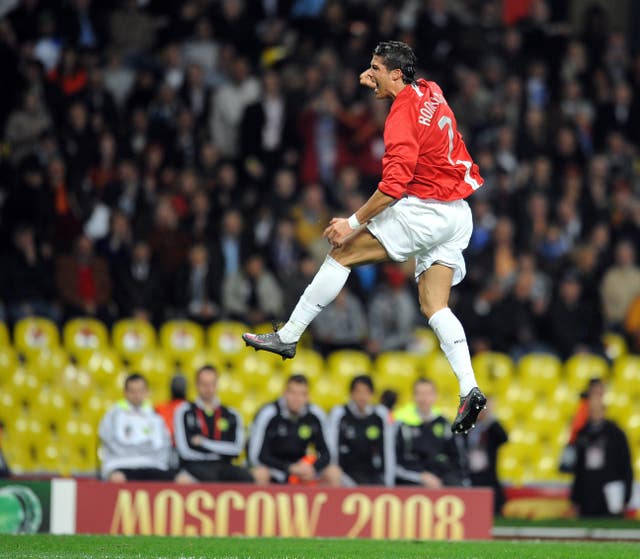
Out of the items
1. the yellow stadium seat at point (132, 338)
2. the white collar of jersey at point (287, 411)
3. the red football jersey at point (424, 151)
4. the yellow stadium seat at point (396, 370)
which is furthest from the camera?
the yellow stadium seat at point (396, 370)

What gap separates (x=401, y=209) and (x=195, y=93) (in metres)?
8.34

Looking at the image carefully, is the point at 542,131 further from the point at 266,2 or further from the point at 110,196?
the point at 110,196

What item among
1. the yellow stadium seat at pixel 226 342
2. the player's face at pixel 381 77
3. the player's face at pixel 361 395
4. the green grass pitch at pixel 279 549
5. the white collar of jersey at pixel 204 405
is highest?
the player's face at pixel 381 77

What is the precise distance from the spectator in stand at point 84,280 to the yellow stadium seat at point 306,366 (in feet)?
6.10

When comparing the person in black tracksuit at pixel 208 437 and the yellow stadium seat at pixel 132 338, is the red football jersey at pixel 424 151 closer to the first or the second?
the person in black tracksuit at pixel 208 437

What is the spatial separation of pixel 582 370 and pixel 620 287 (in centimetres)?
127

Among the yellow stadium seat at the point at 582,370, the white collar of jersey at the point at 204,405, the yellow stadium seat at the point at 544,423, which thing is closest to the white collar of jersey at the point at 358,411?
the white collar of jersey at the point at 204,405

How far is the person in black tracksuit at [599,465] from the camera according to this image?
41.7 feet

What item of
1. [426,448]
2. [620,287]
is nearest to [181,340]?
[426,448]

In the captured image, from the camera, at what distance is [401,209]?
25.0 feet

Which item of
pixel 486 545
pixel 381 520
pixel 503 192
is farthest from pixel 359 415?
pixel 503 192

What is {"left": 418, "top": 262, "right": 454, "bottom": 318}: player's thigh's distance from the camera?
770 cm

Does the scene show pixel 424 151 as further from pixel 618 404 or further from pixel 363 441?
pixel 618 404

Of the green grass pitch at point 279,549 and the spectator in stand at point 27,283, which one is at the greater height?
the spectator in stand at point 27,283
